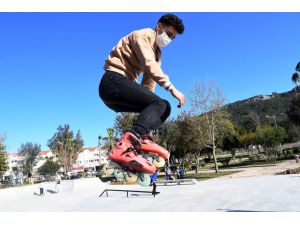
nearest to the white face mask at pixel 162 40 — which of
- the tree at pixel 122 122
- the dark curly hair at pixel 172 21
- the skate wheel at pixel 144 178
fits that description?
the dark curly hair at pixel 172 21

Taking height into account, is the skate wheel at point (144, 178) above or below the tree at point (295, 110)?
below

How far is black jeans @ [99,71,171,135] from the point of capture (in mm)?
3627

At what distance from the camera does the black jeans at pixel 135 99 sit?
3.63 metres

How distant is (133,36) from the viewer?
3.67 metres

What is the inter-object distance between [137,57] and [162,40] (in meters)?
0.34

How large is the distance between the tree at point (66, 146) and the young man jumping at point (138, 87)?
7042 cm

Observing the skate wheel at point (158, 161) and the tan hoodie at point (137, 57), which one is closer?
the tan hoodie at point (137, 57)

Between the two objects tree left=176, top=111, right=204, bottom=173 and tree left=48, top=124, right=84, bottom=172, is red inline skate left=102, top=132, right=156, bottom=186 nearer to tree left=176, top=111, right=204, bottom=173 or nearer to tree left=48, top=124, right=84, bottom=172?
tree left=176, top=111, right=204, bottom=173

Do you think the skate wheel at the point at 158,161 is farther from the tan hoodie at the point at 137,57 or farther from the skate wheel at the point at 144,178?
the tan hoodie at the point at 137,57

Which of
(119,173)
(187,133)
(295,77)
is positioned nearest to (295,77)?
(295,77)

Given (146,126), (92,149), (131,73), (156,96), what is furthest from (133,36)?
(92,149)

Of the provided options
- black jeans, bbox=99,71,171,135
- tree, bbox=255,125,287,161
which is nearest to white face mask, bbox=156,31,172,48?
black jeans, bbox=99,71,171,135
